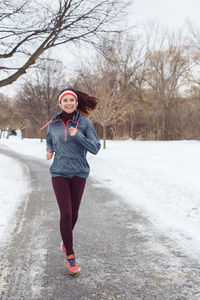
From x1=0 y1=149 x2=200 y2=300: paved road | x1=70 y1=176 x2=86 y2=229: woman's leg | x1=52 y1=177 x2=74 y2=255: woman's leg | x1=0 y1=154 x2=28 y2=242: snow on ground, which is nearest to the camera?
x1=0 y1=149 x2=200 y2=300: paved road

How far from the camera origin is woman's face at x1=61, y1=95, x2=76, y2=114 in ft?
10.7

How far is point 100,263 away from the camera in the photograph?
3.29m

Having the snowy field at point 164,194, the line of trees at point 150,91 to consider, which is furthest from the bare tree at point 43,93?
the snowy field at point 164,194

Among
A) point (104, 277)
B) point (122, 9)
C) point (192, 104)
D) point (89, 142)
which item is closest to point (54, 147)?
point (89, 142)

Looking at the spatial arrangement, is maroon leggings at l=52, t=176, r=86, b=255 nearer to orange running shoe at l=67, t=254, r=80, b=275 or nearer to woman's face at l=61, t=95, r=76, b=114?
orange running shoe at l=67, t=254, r=80, b=275

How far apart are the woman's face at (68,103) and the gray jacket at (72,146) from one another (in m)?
0.09

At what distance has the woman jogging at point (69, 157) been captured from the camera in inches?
122

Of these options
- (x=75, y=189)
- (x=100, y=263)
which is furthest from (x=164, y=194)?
(x=75, y=189)

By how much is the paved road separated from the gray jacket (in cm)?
108

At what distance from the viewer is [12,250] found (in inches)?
146

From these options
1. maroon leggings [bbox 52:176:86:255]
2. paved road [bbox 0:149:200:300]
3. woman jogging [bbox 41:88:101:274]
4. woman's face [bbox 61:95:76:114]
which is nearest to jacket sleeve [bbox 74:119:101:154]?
woman jogging [bbox 41:88:101:274]

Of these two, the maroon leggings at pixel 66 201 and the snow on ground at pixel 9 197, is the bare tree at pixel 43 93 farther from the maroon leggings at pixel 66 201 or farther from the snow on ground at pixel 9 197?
the maroon leggings at pixel 66 201

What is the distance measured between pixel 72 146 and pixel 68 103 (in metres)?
0.50

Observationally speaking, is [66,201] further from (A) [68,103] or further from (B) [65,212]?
(A) [68,103]
